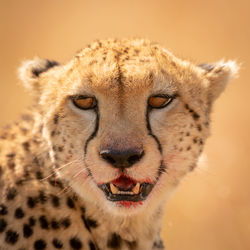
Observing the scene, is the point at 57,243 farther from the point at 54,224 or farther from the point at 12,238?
the point at 12,238

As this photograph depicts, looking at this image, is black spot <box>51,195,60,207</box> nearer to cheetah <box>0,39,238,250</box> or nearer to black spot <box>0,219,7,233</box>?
cheetah <box>0,39,238,250</box>

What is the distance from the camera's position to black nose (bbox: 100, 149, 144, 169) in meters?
2.34

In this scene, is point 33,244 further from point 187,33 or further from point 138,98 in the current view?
point 187,33

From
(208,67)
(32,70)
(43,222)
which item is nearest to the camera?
(43,222)

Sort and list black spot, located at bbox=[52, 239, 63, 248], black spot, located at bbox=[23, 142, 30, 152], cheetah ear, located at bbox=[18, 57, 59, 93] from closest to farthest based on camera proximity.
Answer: black spot, located at bbox=[52, 239, 63, 248]
black spot, located at bbox=[23, 142, 30, 152]
cheetah ear, located at bbox=[18, 57, 59, 93]

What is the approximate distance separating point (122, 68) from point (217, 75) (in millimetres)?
658

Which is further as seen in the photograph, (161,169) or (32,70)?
(32,70)

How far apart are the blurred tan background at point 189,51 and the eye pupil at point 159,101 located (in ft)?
5.86

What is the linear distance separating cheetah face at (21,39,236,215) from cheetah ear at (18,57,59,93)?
125 millimetres

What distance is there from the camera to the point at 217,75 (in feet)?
9.99

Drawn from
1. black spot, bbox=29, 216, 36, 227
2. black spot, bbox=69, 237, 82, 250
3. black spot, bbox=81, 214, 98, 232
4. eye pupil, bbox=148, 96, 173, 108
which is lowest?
black spot, bbox=69, 237, 82, 250

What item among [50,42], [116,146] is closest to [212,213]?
[116,146]

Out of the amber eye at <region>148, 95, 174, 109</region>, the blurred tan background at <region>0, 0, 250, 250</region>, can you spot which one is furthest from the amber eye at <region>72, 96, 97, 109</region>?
the blurred tan background at <region>0, 0, 250, 250</region>

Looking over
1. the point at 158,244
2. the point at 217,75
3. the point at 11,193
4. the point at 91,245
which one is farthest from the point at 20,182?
the point at 217,75
